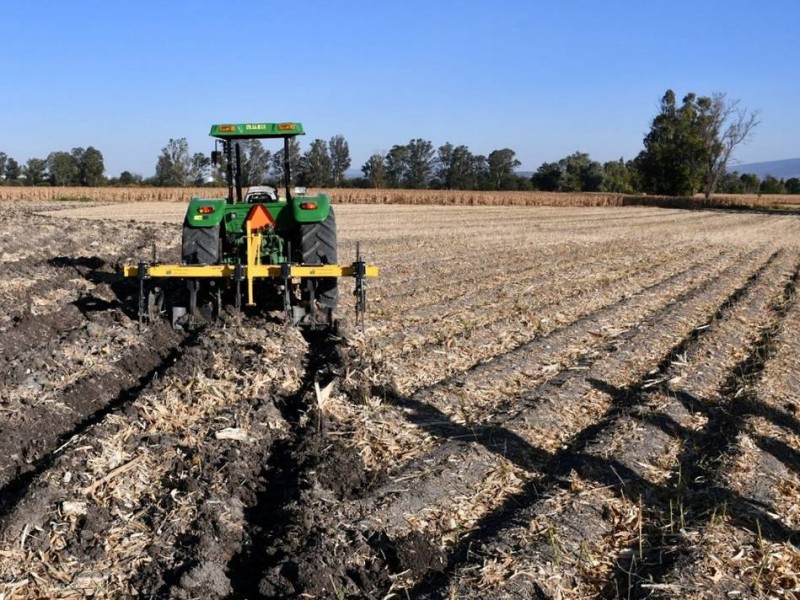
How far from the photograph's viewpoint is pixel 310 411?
5.73 meters

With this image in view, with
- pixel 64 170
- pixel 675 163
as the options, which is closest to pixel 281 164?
pixel 675 163

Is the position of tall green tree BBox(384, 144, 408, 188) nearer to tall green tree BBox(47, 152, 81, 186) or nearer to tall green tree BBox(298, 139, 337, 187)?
tall green tree BBox(298, 139, 337, 187)

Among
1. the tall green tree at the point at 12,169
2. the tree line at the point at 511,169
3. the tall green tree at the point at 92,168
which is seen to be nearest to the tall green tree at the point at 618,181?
the tree line at the point at 511,169

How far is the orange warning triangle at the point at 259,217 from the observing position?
862 centimetres

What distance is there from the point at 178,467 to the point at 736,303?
333 inches

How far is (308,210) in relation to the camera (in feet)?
27.7

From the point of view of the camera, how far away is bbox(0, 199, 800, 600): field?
3.72 meters

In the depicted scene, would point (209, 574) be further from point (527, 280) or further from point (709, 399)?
point (527, 280)

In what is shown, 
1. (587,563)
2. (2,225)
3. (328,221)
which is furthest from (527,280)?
(2,225)

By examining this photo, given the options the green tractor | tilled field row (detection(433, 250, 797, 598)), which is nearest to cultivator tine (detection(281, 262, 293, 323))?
the green tractor

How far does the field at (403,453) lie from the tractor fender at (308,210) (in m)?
1.20

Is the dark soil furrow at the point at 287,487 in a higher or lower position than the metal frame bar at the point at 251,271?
lower

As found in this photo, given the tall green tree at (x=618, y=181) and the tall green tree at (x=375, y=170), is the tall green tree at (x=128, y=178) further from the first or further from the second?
the tall green tree at (x=618, y=181)

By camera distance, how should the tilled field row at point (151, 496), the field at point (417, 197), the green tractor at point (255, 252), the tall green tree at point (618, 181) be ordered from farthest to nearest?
the tall green tree at point (618, 181) < the field at point (417, 197) < the green tractor at point (255, 252) < the tilled field row at point (151, 496)
